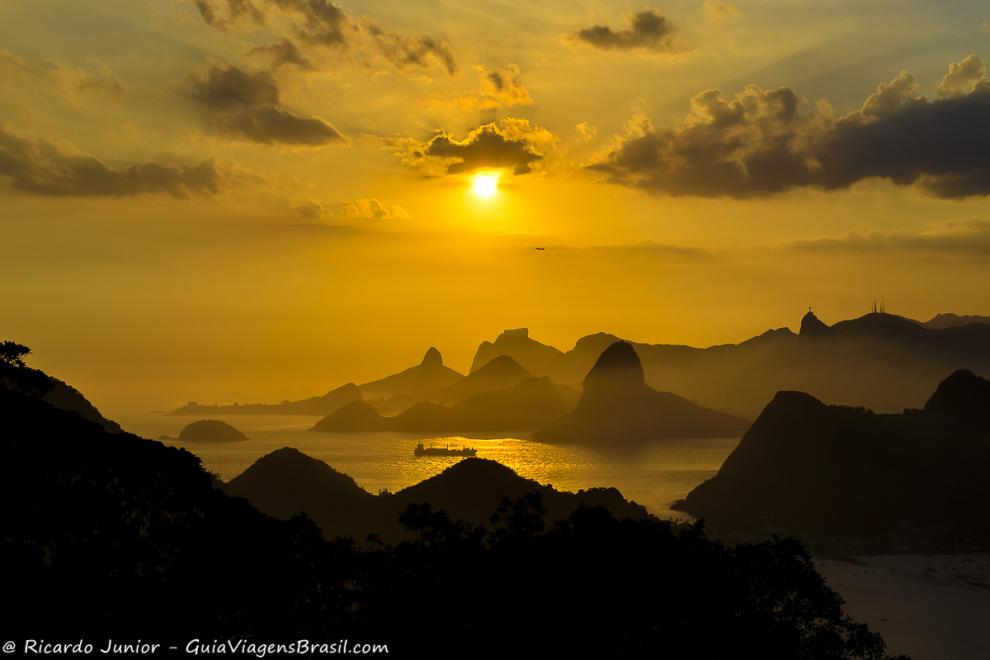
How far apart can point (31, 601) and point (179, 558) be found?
5466mm

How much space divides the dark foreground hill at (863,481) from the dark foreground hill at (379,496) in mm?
48562

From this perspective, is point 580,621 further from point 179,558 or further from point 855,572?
point 855,572

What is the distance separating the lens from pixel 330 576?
112ft

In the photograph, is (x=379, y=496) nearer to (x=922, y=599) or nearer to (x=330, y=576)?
(x=922, y=599)

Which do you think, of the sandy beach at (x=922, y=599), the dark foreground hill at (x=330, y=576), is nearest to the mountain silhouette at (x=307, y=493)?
the sandy beach at (x=922, y=599)

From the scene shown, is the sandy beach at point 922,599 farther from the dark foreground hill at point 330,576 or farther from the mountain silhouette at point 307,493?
the dark foreground hill at point 330,576

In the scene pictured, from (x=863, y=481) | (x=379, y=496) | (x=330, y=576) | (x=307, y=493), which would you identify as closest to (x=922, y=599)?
(x=863, y=481)

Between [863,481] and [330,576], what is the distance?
16309 cm

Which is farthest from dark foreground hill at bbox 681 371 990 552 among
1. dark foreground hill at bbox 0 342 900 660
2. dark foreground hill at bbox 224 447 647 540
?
dark foreground hill at bbox 0 342 900 660

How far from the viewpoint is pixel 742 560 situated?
125ft

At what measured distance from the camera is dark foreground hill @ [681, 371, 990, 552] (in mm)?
164750

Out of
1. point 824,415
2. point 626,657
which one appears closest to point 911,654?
point 626,657

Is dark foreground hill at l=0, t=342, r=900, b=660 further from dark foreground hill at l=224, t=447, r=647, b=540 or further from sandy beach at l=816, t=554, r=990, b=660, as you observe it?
dark foreground hill at l=224, t=447, r=647, b=540

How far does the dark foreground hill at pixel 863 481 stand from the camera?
16475cm
